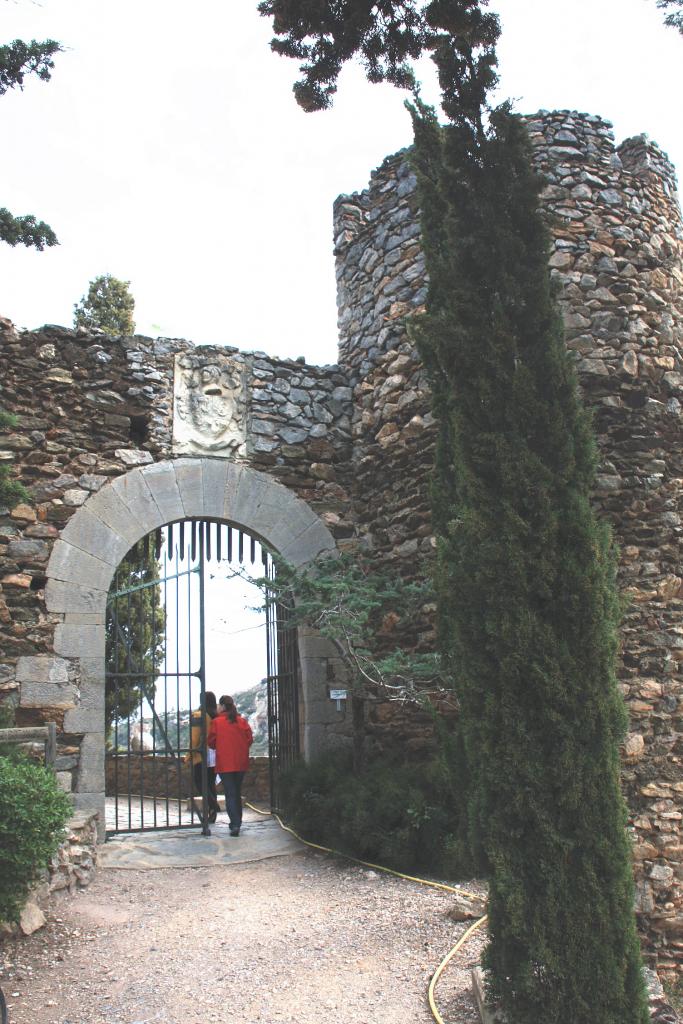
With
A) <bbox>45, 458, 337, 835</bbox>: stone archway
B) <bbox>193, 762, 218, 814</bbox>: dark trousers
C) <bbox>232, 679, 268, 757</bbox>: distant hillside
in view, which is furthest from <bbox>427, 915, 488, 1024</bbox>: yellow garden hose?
<bbox>232, 679, 268, 757</bbox>: distant hillside

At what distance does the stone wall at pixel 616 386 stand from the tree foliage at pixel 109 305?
6122 mm

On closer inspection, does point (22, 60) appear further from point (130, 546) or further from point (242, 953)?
point (242, 953)

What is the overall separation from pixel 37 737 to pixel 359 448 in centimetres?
327

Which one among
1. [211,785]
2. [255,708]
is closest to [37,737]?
[211,785]

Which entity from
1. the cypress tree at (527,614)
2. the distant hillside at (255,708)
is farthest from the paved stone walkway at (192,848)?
the distant hillside at (255,708)

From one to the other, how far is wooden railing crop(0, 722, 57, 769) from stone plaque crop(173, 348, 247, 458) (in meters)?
2.28

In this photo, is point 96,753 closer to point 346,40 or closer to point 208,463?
point 208,463

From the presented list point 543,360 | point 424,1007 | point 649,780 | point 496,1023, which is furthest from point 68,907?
point 543,360

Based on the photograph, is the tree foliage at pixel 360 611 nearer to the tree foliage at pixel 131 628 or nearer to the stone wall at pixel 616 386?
the stone wall at pixel 616 386

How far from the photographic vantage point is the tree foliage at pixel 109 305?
40.2 feet

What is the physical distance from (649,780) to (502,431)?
2.58 metres

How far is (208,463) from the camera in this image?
623 cm

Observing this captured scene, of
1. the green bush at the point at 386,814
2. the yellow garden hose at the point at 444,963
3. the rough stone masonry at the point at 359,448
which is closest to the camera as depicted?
the yellow garden hose at the point at 444,963

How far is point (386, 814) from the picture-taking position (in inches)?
190
